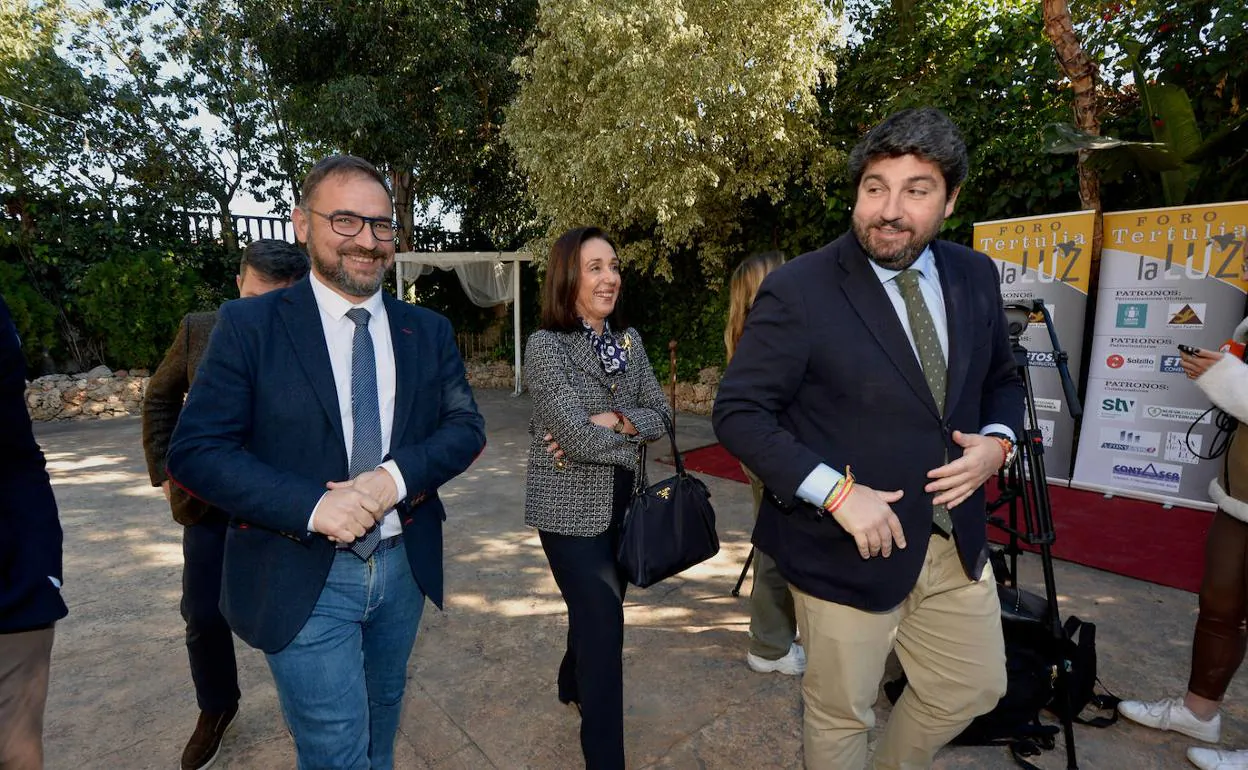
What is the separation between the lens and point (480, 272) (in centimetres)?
1321

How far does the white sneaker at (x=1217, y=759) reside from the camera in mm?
2283

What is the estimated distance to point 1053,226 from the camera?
5727 mm

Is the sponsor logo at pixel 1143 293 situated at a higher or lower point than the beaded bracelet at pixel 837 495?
higher

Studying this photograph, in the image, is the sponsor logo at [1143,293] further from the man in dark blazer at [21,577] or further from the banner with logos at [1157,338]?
the man in dark blazer at [21,577]

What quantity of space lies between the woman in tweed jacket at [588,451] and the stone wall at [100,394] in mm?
7429

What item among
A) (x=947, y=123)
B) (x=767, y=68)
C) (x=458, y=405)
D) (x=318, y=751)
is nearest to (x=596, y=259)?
(x=458, y=405)

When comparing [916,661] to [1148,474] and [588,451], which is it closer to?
[588,451]

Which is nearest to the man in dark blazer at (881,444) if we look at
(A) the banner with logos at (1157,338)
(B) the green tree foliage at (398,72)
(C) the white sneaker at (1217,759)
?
(C) the white sneaker at (1217,759)

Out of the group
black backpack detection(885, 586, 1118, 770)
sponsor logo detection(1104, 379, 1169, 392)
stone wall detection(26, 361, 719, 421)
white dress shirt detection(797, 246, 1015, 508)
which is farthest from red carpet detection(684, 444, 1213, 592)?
stone wall detection(26, 361, 719, 421)

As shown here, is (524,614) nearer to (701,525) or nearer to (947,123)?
(701,525)

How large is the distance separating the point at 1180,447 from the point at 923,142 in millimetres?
5429

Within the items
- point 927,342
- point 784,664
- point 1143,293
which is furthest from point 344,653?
point 1143,293

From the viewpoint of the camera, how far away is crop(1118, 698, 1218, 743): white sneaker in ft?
8.08

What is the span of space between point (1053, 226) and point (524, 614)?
→ 18.4 feet
